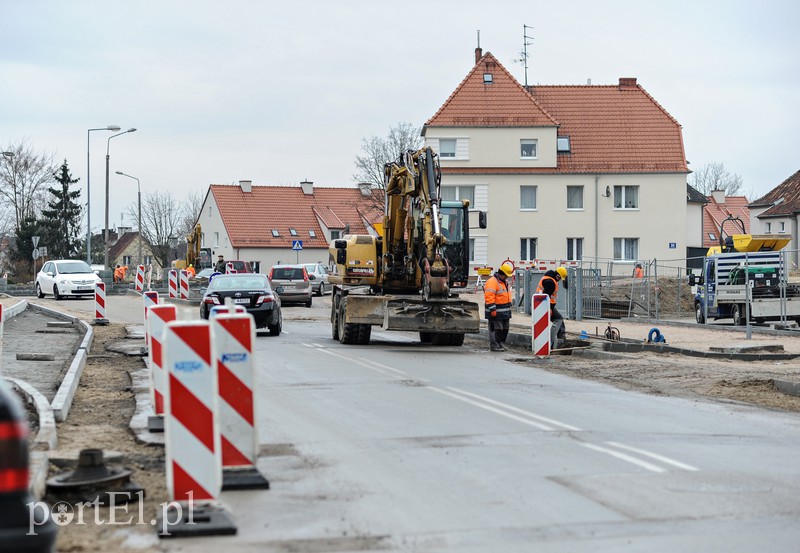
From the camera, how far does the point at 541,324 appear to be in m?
20.9

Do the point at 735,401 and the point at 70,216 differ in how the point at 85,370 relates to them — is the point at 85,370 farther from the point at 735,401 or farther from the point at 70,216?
the point at 70,216

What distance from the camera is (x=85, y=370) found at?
1733 centimetres

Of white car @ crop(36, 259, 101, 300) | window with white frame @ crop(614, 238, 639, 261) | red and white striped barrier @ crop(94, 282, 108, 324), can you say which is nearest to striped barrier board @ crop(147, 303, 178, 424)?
red and white striped barrier @ crop(94, 282, 108, 324)

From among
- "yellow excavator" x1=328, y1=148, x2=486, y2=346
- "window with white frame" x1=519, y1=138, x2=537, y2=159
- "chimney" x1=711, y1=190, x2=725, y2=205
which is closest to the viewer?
"yellow excavator" x1=328, y1=148, x2=486, y2=346

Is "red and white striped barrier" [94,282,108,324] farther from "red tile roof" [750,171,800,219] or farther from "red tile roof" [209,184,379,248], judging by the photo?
"red tile roof" [750,171,800,219]

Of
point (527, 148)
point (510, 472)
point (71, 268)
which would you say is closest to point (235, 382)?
point (510, 472)

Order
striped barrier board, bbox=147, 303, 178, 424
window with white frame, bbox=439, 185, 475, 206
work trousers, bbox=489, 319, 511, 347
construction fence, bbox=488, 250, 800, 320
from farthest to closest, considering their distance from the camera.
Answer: window with white frame, bbox=439, 185, 475, 206
construction fence, bbox=488, 250, 800, 320
work trousers, bbox=489, 319, 511, 347
striped barrier board, bbox=147, 303, 178, 424

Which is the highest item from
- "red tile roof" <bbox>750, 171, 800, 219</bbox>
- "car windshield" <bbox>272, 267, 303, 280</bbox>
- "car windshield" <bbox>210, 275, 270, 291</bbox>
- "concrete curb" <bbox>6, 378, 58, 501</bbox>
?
"red tile roof" <bbox>750, 171, 800, 219</bbox>

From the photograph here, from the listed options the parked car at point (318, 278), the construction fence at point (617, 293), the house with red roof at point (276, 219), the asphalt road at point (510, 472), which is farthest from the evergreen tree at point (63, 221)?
the asphalt road at point (510, 472)

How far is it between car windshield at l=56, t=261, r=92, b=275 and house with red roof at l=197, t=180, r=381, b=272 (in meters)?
35.5

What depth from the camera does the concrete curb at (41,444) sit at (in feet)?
24.5

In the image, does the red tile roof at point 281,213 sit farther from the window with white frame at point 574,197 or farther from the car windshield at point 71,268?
the car windshield at point 71,268

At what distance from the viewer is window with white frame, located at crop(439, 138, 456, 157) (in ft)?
197

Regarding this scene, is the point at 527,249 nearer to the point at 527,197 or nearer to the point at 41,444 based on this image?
the point at 527,197
